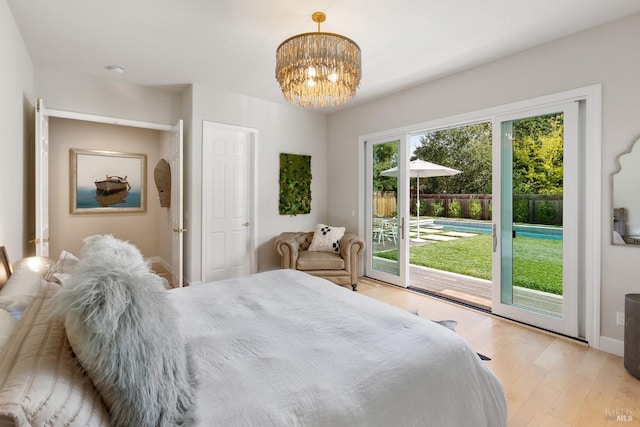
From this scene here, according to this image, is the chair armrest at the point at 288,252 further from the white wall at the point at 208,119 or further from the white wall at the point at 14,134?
the white wall at the point at 14,134

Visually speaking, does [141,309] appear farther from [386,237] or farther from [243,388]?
[386,237]

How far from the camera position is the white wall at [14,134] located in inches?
86.7

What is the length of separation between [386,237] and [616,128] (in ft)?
9.13

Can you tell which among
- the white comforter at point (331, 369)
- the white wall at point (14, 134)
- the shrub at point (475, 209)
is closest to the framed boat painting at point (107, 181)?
the white wall at point (14, 134)

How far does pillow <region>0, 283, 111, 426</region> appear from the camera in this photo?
620mm

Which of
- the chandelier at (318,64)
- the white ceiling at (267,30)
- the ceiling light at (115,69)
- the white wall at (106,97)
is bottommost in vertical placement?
the chandelier at (318,64)

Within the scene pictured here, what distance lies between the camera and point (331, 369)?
1167mm

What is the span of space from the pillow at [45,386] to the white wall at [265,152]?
329cm

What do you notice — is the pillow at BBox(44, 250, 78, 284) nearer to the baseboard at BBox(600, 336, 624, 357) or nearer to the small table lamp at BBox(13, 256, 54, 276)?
the small table lamp at BBox(13, 256, 54, 276)

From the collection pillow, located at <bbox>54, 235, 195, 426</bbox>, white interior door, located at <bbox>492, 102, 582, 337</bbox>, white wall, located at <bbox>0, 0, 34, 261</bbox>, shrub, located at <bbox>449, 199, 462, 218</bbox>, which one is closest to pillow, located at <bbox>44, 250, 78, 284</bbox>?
white wall, located at <bbox>0, 0, 34, 261</bbox>

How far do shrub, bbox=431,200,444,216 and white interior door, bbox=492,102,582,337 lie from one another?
6903 mm

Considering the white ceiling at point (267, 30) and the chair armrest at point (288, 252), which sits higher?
the white ceiling at point (267, 30)

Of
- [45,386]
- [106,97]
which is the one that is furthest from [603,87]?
[106,97]

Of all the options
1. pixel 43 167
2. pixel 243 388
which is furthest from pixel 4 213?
pixel 243 388
